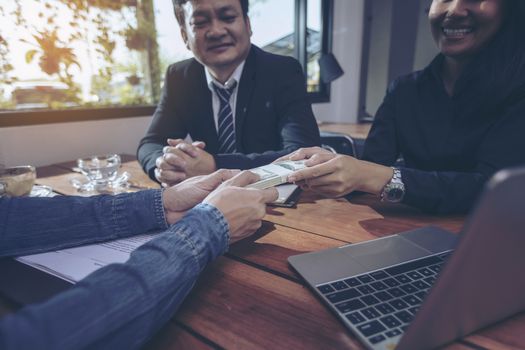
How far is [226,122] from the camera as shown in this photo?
1.61 metres

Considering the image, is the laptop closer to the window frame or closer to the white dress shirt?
the white dress shirt

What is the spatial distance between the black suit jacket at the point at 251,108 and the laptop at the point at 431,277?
0.87m

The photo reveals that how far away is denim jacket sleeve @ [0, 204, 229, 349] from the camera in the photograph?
1.15ft

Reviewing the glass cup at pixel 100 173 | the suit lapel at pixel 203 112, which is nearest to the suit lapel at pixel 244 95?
the suit lapel at pixel 203 112

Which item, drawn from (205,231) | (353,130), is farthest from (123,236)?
(353,130)

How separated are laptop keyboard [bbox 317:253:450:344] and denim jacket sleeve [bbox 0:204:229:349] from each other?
0.22m

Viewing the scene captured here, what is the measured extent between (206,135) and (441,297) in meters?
1.46

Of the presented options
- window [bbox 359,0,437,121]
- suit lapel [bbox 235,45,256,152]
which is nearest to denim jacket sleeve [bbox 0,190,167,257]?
suit lapel [bbox 235,45,256,152]

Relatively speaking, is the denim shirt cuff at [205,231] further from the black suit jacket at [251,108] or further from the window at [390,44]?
the window at [390,44]

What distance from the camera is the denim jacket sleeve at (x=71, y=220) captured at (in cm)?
67

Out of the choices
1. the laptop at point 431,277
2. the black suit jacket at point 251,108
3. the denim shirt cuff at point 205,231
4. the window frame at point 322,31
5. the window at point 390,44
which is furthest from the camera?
the window frame at point 322,31

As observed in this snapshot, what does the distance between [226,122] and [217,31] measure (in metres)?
0.42

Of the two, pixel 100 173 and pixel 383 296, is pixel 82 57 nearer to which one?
pixel 100 173

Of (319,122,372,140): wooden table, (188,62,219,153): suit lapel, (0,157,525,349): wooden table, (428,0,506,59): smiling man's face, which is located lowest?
(0,157,525,349): wooden table
